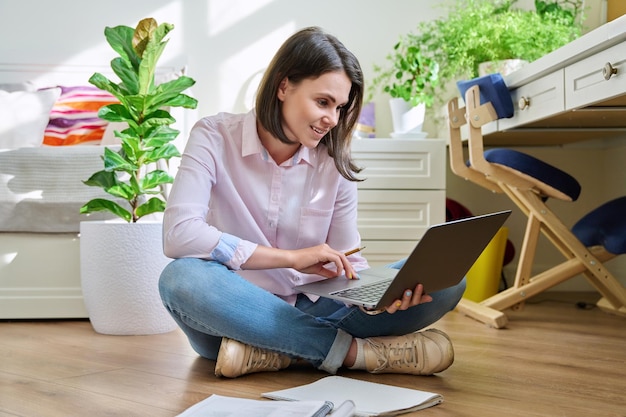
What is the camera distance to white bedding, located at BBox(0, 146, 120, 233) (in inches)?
96.0

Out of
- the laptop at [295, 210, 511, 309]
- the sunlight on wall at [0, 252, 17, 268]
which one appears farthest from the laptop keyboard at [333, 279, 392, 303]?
the sunlight on wall at [0, 252, 17, 268]

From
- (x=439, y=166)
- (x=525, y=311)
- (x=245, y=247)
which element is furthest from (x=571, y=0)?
(x=245, y=247)

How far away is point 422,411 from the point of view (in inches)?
51.7

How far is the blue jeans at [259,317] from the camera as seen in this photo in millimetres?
1497

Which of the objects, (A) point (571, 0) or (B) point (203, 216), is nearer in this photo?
(B) point (203, 216)

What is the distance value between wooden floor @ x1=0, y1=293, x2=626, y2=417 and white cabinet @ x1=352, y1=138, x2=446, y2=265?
58cm

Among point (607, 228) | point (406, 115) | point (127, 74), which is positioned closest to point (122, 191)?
point (127, 74)

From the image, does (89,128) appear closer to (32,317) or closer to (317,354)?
(32,317)

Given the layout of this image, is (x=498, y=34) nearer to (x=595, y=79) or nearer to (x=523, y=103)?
(x=523, y=103)

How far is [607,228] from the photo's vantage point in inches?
98.2

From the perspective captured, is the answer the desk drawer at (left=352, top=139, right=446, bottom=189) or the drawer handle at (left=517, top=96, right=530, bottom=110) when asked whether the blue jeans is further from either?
the desk drawer at (left=352, top=139, right=446, bottom=189)

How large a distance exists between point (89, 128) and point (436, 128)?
1461 millimetres

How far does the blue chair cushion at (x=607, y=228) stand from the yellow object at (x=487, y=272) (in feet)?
1.09

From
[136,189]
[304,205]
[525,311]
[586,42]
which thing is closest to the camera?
[304,205]
